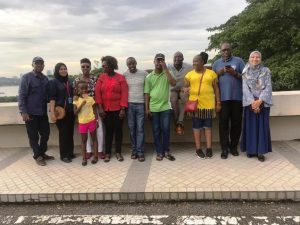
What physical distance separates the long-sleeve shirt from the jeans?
0.82 metres

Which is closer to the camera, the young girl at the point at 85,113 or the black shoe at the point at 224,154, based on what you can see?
the young girl at the point at 85,113

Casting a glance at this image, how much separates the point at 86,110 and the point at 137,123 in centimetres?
86

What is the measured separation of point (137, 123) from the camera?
582 centimetres

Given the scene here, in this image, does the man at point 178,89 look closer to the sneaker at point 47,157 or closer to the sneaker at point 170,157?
the sneaker at point 170,157

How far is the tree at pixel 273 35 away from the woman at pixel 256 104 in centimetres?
832

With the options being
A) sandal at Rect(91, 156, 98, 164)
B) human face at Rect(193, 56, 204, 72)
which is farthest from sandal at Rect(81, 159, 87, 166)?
human face at Rect(193, 56, 204, 72)

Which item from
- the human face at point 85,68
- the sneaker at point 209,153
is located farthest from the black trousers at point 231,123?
the human face at point 85,68

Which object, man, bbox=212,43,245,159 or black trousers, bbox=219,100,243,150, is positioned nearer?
man, bbox=212,43,245,159

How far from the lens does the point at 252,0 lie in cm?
1833

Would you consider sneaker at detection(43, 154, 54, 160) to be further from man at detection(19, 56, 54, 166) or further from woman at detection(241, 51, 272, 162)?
woman at detection(241, 51, 272, 162)

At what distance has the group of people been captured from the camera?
18.0 feet

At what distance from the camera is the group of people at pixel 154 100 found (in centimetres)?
550

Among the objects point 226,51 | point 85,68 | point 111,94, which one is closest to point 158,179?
point 111,94

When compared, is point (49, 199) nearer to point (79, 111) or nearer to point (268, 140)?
point (79, 111)
